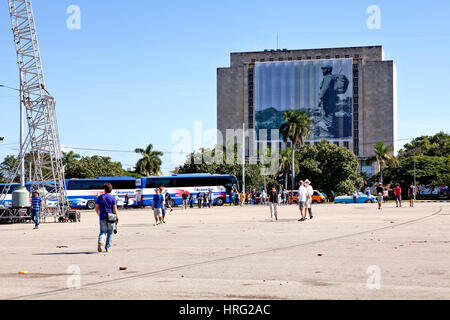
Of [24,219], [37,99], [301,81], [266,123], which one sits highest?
[301,81]

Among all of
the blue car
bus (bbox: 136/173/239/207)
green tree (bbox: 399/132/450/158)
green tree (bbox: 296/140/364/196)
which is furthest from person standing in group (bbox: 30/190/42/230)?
green tree (bbox: 399/132/450/158)

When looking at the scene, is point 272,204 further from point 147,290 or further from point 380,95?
point 380,95

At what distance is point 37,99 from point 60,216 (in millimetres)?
6782

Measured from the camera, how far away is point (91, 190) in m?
64.0

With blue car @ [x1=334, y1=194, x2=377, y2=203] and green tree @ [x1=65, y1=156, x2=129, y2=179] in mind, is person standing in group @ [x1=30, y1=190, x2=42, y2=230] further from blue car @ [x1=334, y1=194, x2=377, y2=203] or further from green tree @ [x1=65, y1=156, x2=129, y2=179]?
green tree @ [x1=65, y1=156, x2=129, y2=179]

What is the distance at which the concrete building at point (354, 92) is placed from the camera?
139 m

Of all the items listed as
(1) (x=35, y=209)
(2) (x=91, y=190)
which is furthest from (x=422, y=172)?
(1) (x=35, y=209)

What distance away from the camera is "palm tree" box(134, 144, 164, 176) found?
113 metres

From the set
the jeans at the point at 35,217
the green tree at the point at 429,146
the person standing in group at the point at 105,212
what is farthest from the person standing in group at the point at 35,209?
the green tree at the point at 429,146

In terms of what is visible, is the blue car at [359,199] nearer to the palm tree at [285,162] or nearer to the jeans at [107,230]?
the palm tree at [285,162]

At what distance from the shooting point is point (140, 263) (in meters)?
11.3

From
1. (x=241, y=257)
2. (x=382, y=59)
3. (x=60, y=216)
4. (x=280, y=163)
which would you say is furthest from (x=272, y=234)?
(x=382, y=59)

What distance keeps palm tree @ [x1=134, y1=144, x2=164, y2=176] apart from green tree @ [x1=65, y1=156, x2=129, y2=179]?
41.8ft

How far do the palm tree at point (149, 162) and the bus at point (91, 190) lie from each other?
4789 centimetres
